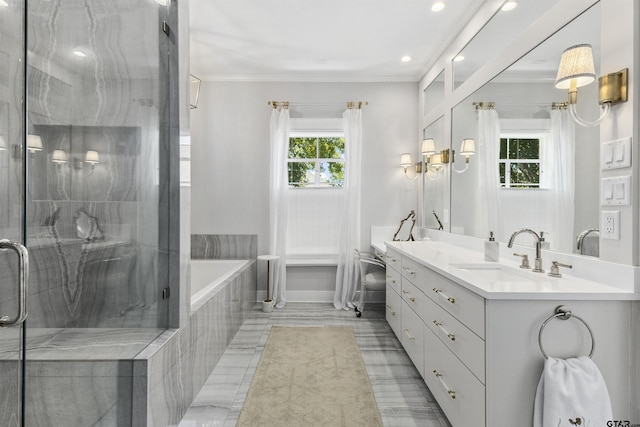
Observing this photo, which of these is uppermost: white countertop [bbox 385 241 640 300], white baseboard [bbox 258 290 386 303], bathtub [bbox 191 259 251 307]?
white countertop [bbox 385 241 640 300]

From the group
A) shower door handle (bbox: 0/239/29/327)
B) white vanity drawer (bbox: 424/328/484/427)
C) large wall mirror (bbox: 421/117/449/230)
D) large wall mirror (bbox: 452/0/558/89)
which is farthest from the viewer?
large wall mirror (bbox: 421/117/449/230)

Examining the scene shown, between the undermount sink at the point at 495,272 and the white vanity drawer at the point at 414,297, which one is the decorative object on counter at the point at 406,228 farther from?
the undermount sink at the point at 495,272

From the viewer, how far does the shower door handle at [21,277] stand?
34.9 inches

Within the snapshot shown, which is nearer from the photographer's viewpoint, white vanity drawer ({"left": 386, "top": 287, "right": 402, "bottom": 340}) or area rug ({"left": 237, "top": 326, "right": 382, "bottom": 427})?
area rug ({"left": 237, "top": 326, "right": 382, "bottom": 427})

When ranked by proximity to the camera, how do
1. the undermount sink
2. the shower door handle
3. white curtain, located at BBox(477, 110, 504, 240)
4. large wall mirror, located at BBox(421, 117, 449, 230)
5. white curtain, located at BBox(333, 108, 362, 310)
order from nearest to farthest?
the shower door handle
the undermount sink
white curtain, located at BBox(477, 110, 504, 240)
large wall mirror, located at BBox(421, 117, 449, 230)
white curtain, located at BBox(333, 108, 362, 310)

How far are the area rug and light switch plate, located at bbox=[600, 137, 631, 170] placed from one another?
5.58ft

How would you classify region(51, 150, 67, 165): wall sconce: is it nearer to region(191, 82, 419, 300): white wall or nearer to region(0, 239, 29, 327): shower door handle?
region(0, 239, 29, 327): shower door handle

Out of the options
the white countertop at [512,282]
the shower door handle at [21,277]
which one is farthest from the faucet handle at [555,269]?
the shower door handle at [21,277]

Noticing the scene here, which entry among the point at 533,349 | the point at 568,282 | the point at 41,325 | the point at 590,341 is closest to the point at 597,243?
the point at 568,282

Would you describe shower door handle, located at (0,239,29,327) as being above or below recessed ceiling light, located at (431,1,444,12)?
below

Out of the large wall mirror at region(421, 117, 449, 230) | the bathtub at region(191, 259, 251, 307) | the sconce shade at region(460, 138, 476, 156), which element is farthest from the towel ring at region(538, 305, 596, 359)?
the bathtub at region(191, 259, 251, 307)

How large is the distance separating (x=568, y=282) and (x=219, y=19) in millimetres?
3134

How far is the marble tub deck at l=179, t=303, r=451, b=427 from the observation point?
6.29 ft

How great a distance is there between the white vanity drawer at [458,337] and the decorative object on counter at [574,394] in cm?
23
